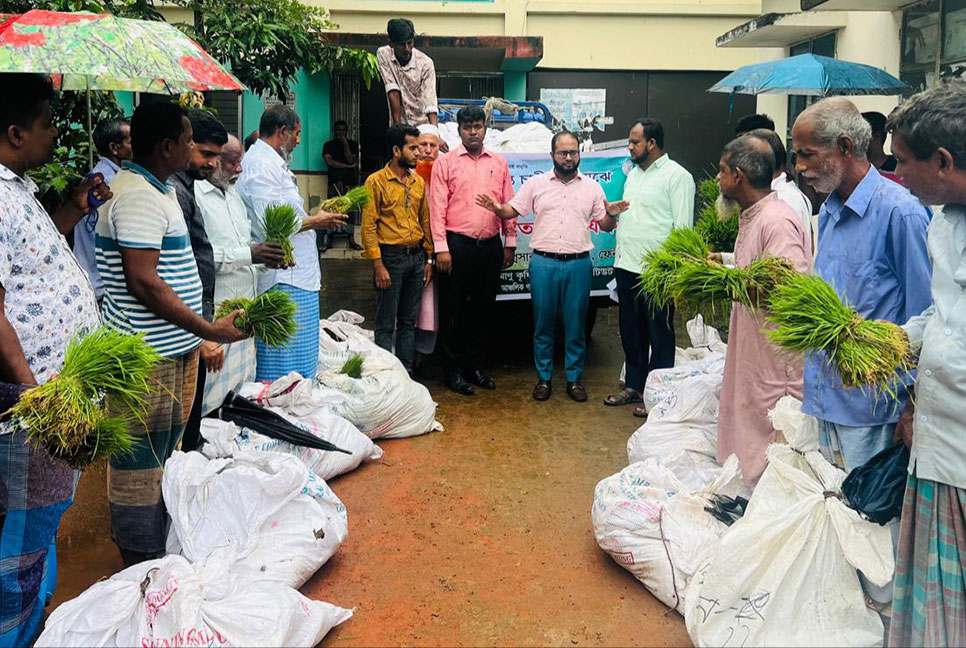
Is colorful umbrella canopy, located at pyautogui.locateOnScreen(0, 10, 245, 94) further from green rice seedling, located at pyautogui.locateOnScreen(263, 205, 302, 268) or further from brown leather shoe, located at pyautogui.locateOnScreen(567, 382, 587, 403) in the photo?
brown leather shoe, located at pyautogui.locateOnScreen(567, 382, 587, 403)

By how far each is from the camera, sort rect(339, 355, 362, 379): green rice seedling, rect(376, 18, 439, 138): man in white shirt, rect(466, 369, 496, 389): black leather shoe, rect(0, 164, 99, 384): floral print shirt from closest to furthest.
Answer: rect(0, 164, 99, 384): floral print shirt < rect(339, 355, 362, 379): green rice seedling < rect(466, 369, 496, 389): black leather shoe < rect(376, 18, 439, 138): man in white shirt

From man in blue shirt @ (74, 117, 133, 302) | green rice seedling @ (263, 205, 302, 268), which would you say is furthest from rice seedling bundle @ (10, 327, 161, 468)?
man in blue shirt @ (74, 117, 133, 302)

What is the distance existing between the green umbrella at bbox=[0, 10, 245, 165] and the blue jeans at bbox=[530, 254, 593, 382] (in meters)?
3.10

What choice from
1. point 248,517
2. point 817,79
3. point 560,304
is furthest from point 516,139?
point 248,517

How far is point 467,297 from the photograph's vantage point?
616cm

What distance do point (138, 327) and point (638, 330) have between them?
3.67m

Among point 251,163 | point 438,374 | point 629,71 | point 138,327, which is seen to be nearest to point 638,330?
point 438,374

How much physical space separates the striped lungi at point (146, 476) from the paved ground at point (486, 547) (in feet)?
1.41

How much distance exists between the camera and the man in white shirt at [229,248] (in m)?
4.17

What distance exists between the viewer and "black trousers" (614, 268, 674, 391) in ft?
18.4

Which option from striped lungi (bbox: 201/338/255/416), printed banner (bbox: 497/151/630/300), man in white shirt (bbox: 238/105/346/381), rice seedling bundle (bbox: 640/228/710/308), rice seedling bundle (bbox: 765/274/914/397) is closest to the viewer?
rice seedling bundle (bbox: 765/274/914/397)

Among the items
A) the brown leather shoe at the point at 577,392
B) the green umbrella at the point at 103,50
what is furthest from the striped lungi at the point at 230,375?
the brown leather shoe at the point at 577,392

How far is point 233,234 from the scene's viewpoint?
4.31 meters

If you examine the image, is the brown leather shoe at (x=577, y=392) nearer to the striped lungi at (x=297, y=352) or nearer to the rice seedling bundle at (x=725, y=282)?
the striped lungi at (x=297, y=352)
